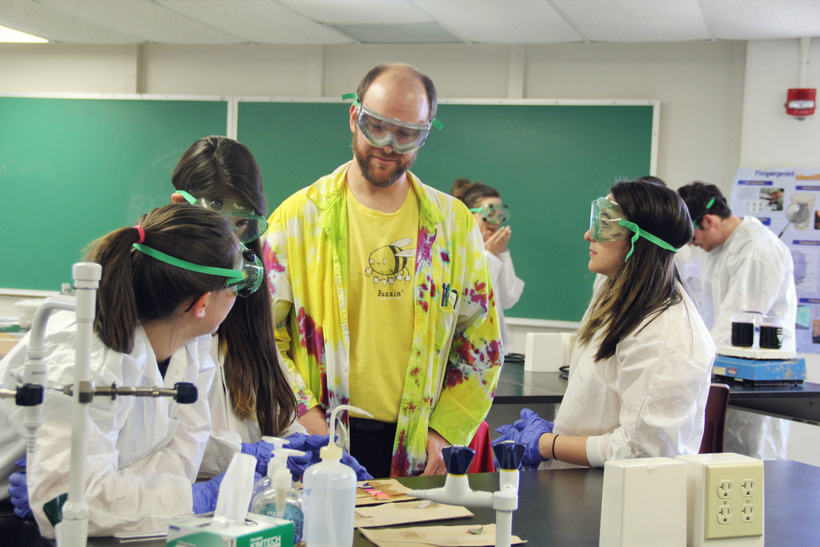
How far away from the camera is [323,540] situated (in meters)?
1.01

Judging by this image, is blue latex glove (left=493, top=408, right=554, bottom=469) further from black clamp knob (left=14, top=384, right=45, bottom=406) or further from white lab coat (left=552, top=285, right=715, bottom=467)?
black clamp knob (left=14, top=384, right=45, bottom=406)

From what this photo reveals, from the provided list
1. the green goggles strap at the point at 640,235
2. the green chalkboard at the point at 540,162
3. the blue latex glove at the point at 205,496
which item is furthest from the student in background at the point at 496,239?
the blue latex glove at the point at 205,496

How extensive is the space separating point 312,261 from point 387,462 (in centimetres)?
61

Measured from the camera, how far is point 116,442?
4.00ft

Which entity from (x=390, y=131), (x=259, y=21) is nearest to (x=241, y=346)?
(x=390, y=131)

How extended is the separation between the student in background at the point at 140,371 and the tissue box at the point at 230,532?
176mm

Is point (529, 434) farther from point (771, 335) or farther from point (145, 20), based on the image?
point (145, 20)

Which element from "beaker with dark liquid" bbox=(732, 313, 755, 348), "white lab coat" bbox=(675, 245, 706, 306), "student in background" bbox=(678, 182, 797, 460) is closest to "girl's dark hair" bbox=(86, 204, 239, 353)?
"beaker with dark liquid" bbox=(732, 313, 755, 348)

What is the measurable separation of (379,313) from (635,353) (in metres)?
0.69

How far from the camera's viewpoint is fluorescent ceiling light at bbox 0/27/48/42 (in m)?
4.93

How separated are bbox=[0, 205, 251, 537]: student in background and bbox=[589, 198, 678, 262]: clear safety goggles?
1.04 m

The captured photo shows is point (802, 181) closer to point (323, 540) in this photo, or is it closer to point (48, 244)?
point (323, 540)

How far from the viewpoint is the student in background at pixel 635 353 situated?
164 cm

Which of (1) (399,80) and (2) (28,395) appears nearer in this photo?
(2) (28,395)
